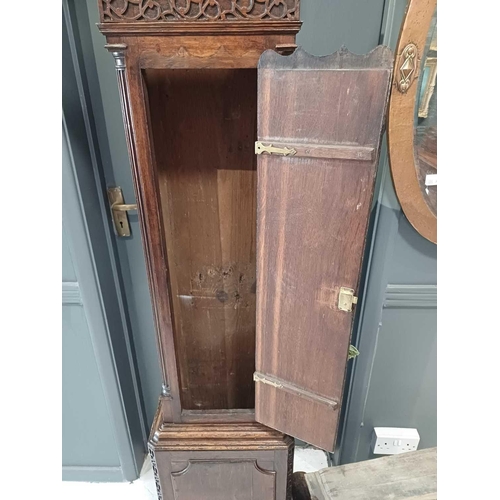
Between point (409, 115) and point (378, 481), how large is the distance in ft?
3.24

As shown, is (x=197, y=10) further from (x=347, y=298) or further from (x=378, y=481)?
(x=378, y=481)

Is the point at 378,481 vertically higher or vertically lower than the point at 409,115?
lower

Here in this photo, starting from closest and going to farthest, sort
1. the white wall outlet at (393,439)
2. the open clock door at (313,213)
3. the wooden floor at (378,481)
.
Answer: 1. the open clock door at (313,213)
2. the wooden floor at (378,481)
3. the white wall outlet at (393,439)

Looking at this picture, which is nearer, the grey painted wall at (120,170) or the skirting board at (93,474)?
the grey painted wall at (120,170)

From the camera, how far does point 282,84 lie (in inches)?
25.1

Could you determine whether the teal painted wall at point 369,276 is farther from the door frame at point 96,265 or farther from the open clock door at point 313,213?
the open clock door at point 313,213

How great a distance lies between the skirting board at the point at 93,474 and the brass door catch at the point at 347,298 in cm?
118

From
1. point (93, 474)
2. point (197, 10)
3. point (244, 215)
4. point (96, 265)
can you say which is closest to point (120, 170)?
point (96, 265)

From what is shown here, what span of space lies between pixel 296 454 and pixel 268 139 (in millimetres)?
1306

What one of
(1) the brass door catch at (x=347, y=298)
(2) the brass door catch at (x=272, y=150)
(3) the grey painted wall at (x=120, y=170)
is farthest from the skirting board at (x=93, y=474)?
(2) the brass door catch at (x=272, y=150)

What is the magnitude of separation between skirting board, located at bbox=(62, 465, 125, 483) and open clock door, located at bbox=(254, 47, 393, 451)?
2.98 ft

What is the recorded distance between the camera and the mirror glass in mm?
951

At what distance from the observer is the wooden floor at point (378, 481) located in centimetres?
107

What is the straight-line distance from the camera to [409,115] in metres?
0.99
